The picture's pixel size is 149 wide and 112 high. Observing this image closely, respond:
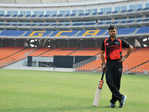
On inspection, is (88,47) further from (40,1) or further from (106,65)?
(106,65)

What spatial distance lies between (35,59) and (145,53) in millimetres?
16739

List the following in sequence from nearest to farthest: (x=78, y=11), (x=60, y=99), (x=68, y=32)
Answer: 1. (x=60, y=99)
2. (x=68, y=32)
3. (x=78, y=11)

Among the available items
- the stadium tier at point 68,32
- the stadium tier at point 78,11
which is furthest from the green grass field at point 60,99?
the stadium tier at point 78,11

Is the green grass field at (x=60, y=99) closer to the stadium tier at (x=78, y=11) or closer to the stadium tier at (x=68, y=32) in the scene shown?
the stadium tier at (x=68, y=32)

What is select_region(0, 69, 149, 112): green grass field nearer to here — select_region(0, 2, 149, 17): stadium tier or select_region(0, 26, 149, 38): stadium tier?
select_region(0, 26, 149, 38): stadium tier

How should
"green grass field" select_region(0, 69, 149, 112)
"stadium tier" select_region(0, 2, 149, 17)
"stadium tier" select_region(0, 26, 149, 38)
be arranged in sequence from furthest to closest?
"stadium tier" select_region(0, 2, 149, 17), "stadium tier" select_region(0, 26, 149, 38), "green grass field" select_region(0, 69, 149, 112)

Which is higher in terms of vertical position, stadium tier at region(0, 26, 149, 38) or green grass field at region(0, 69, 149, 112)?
stadium tier at region(0, 26, 149, 38)

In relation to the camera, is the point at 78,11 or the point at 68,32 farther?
the point at 78,11

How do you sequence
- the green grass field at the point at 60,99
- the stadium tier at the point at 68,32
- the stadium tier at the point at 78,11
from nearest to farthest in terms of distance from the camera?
1. the green grass field at the point at 60,99
2. the stadium tier at the point at 68,32
3. the stadium tier at the point at 78,11

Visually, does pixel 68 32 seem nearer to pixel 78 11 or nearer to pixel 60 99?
pixel 78 11

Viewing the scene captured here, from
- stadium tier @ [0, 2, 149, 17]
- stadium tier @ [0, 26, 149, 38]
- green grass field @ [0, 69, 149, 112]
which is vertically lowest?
green grass field @ [0, 69, 149, 112]

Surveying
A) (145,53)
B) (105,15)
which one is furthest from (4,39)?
(145,53)

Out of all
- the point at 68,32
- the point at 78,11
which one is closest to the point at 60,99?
the point at 68,32

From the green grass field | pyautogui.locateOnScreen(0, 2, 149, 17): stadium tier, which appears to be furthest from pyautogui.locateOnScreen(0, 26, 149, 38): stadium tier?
the green grass field
